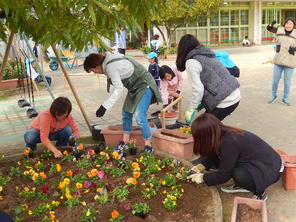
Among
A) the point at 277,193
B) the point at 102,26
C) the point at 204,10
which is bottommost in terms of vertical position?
the point at 277,193

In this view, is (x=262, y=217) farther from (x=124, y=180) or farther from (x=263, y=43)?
(x=263, y=43)

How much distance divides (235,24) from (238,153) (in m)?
26.2

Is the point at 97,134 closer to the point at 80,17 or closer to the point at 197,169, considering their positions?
the point at 197,169

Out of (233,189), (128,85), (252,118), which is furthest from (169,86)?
(233,189)

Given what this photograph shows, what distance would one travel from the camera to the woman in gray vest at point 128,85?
384 cm

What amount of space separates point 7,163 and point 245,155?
2.80m

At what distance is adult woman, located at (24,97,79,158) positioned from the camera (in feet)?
12.8

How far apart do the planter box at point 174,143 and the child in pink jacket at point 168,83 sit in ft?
5.02

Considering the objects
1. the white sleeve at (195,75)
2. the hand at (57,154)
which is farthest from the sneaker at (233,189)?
the hand at (57,154)

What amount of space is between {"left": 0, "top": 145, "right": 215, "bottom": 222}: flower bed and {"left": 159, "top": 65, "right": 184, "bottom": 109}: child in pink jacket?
2154mm

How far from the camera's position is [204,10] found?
17578 mm

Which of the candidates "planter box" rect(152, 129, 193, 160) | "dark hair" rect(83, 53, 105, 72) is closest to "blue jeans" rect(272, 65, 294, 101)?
"planter box" rect(152, 129, 193, 160)

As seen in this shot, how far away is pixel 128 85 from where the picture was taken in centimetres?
409

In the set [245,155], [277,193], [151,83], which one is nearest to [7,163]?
[151,83]
